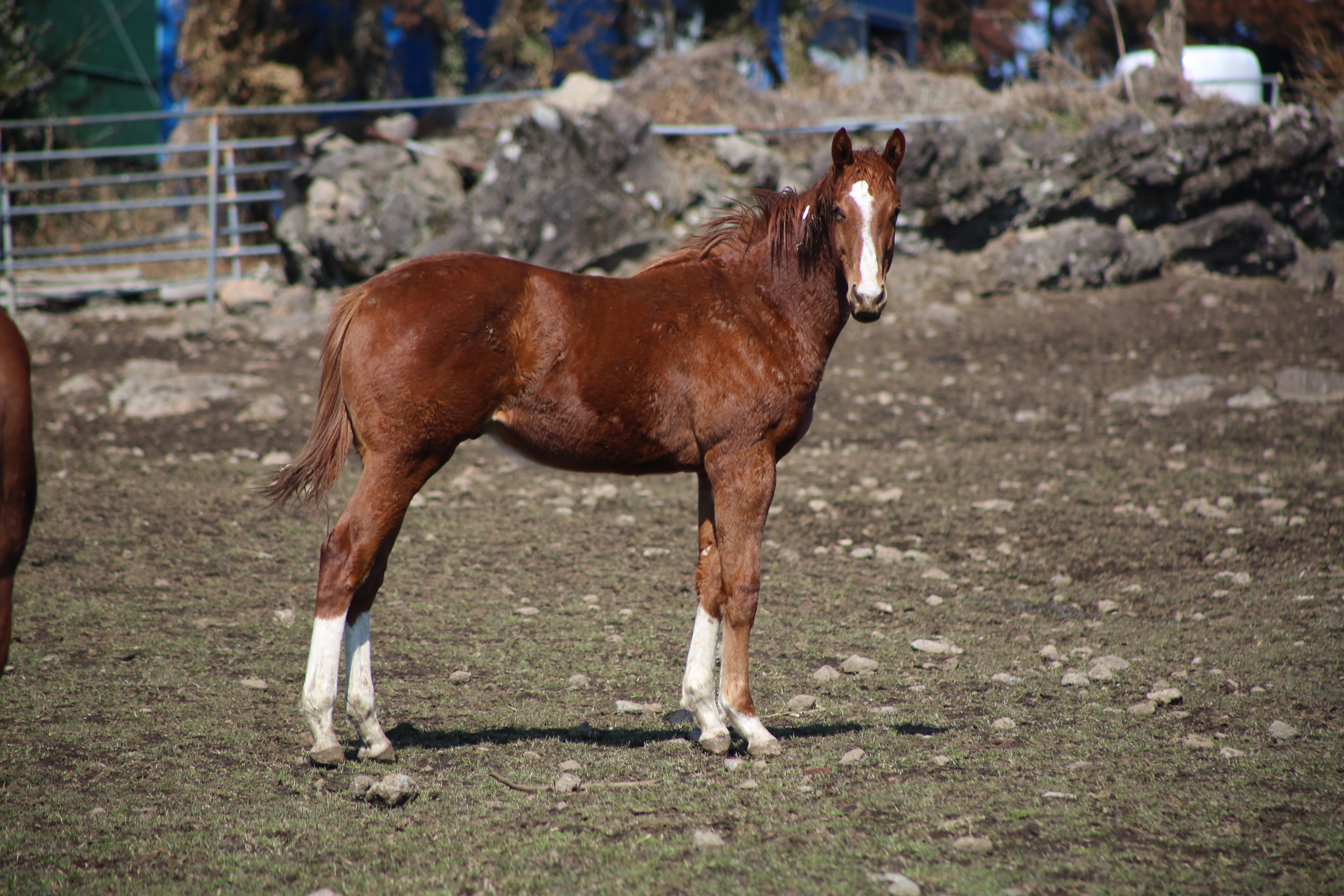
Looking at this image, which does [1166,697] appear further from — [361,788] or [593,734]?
[361,788]

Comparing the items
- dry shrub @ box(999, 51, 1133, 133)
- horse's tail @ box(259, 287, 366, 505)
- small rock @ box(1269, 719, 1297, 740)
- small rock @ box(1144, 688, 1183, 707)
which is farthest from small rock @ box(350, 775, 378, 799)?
dry shrub @ box(999, 51, 1133, 133)

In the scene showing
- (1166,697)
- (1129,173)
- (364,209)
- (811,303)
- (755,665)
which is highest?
(1129,173)

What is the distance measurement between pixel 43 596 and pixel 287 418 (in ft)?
14.1

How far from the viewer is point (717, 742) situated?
402cm

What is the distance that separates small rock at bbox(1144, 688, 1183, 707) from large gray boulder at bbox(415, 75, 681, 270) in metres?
9.90

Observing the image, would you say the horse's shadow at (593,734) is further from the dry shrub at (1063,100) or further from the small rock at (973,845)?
the dry shrub at (1063,100)

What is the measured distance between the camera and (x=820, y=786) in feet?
11.8

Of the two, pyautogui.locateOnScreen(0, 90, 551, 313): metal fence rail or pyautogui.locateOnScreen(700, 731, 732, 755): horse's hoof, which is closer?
pyautogui.locateOnScreen(700, 731, 732, 755): horse's hoof

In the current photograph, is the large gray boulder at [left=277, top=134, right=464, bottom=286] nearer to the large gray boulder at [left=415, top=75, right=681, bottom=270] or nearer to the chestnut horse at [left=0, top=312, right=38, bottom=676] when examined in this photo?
the large gray boulder at [left=415, top=75, right=681, bottom=270]

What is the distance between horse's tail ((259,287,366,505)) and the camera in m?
3.91

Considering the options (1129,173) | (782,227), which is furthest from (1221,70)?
(782,227)

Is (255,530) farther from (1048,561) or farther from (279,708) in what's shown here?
(1048,561)

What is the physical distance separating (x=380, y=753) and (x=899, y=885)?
1.98m

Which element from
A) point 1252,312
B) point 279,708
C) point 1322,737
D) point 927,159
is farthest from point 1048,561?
point 927,159
